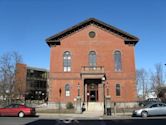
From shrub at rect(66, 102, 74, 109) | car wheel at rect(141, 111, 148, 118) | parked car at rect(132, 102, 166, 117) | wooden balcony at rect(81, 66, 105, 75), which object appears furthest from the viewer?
shrub at rect(66, 102, 74, 109)

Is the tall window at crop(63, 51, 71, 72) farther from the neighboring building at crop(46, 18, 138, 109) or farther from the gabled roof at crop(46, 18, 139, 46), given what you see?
the gabled roof at crop(46, 18, 139, 46)

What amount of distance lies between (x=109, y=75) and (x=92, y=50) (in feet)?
17.7

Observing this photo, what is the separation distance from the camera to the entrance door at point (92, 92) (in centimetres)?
4827

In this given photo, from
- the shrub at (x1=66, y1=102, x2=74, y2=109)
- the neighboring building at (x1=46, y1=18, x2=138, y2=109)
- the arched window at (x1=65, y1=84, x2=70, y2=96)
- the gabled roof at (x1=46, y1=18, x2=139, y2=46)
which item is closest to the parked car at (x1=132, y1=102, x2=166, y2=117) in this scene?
the neighboring building at (x1=46, y1=18, x2=138, y2=109)

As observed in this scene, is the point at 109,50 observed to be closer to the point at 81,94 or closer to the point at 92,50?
the point at 92,50

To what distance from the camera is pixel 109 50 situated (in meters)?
49.9

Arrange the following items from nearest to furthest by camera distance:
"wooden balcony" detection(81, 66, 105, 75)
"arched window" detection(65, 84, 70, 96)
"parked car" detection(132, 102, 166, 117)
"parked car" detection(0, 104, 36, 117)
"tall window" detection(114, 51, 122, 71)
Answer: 1. "parked car" detection(132, 102, 166, 117)
2. "parked car" detection(0, 104, 36, 117)
3. "wooden balcony" detection(81, 66, 105, 75)
4. "arched window" detection(65, 84, 70, 96)
5. "tall window" detection(114, 51, 122, 71)

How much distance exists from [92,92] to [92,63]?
513 cm

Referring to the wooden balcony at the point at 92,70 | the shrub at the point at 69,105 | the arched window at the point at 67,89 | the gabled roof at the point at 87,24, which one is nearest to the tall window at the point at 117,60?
the gabled roof at the point at 87,24

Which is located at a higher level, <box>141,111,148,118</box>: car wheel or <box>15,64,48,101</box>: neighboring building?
<box>15,64,48,101</box>: neighboring building

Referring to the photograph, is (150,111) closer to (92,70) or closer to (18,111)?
(18,111)

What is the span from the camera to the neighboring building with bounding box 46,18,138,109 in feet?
158

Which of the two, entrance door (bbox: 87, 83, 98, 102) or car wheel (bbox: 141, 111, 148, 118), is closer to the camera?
car wheel (bbox: 141, 111, 148, 118)

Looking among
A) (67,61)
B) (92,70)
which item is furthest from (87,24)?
(92,70)
